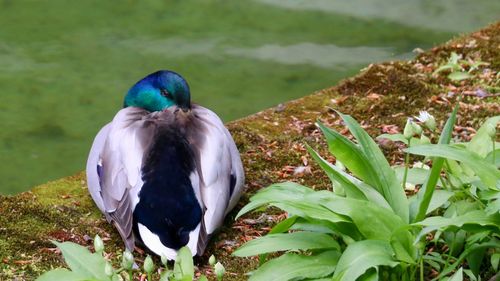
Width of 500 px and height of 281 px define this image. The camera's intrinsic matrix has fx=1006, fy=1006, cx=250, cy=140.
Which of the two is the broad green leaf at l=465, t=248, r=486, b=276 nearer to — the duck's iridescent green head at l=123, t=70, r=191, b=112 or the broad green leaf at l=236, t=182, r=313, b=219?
the broad green leaf at l=236, t=182, r=313, b=219

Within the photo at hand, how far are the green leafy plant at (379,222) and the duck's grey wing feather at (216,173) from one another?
53 cm

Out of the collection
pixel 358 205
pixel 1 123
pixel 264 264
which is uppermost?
pixel 358 205

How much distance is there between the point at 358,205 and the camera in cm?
308

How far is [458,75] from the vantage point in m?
5.58

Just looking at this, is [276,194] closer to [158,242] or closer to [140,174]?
[158,242]

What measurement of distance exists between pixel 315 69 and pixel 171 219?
3.49 meters

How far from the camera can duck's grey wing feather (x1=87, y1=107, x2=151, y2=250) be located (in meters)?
3.89

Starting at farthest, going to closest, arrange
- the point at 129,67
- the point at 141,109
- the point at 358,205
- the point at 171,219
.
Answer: the point at 129,67 < the point at 141,109 < the point at 171,219 < the point at 358,205

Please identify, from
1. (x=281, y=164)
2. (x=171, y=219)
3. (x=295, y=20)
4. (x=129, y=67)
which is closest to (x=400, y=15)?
(x=295, y=20)

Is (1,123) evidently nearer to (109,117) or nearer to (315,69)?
Result: (109,117)

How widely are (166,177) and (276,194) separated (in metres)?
0.67

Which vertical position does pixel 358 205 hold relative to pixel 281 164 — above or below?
above

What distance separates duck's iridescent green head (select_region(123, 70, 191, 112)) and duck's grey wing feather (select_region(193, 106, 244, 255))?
0.28 meters

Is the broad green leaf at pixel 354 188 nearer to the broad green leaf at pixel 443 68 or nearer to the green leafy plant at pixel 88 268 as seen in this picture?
the green leafy plant at pixel 88 268
